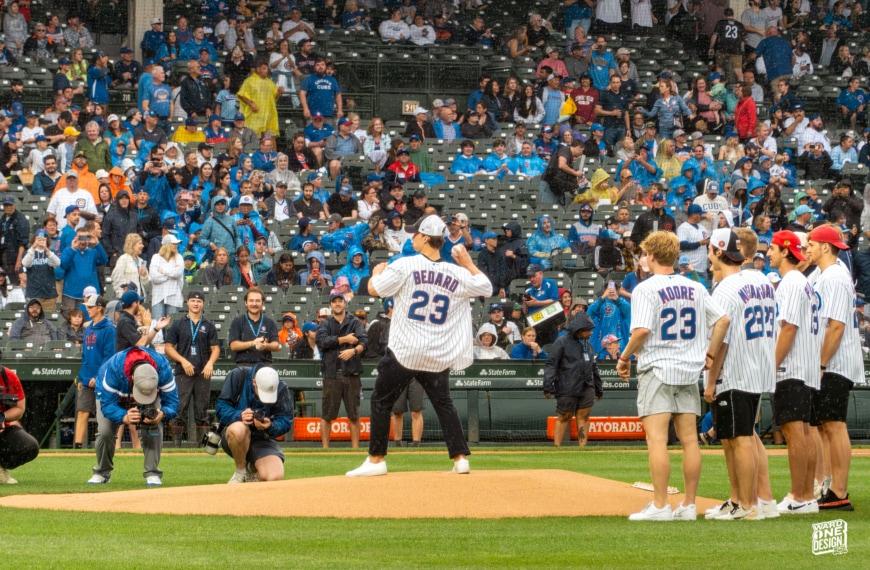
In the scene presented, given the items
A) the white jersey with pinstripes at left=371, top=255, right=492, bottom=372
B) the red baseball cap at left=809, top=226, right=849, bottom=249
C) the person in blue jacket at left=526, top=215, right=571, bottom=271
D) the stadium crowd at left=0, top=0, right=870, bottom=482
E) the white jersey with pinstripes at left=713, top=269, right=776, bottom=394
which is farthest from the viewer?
the person in blue jacket at left=526, top=215, right=571, bottom=271

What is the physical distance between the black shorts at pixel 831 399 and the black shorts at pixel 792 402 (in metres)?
0.37

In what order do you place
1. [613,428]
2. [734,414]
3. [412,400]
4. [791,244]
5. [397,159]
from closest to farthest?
1. [734,414]
2. [791,244]
3. [412,400]
4. [613,428]
5. [397,159]

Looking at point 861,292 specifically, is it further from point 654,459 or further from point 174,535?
point 174,535

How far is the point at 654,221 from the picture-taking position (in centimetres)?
2303

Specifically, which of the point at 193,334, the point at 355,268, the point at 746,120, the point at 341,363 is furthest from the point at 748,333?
the point at 746,120

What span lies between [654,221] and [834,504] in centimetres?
1365

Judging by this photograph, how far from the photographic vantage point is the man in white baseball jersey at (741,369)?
29.0 ft

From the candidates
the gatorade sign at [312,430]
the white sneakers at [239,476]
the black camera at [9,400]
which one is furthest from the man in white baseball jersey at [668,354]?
the gatorade sign at [312,430]

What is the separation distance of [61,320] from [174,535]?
1255 cm

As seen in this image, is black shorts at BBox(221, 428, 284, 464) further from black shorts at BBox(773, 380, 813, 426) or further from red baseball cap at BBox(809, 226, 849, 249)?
red baseball cap at BBox(809, 226, 849, 249)

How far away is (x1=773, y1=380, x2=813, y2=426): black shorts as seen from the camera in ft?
30.4

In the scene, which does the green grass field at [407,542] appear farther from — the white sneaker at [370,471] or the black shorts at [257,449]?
the black shorts at [257,449]

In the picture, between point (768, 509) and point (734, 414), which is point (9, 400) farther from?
point (768, 509)

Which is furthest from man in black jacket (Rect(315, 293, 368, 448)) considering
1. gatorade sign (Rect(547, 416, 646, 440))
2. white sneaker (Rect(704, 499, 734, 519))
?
white sneaker (Rect(704, 499, 734, 519))
